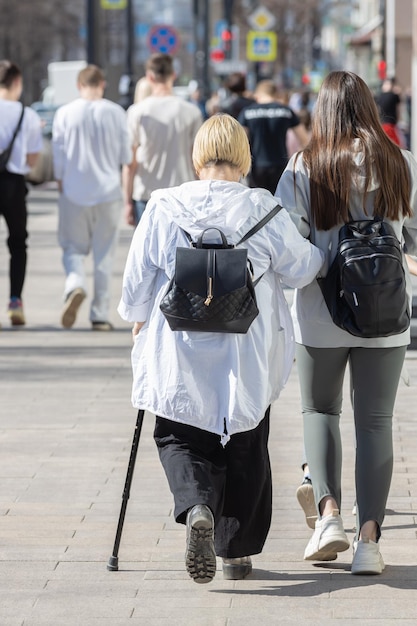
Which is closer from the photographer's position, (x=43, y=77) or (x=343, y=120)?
(x=343, y=120)

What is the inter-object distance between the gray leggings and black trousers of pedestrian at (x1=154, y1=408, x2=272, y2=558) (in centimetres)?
25

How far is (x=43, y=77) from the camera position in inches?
3041

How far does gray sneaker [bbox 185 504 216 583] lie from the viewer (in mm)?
4730

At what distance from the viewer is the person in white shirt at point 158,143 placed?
38.0 feet

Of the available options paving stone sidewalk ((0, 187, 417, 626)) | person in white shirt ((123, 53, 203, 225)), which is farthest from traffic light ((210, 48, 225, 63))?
paving stone sidewalk ((0, 187, 417, 626))

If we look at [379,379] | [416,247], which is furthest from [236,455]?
[416,247]

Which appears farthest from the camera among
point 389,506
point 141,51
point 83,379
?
point 141,51

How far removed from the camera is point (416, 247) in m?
5.39

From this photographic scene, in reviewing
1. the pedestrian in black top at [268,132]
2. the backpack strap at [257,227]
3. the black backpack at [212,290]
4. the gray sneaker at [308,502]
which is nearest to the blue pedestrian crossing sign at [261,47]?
the pedestrian in black top at [268,132]

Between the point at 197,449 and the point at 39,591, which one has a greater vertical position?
the point at 197,449

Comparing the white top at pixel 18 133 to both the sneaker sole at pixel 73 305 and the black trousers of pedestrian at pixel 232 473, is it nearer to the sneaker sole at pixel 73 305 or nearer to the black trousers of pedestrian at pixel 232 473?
the sneaker sole at pixel 73 305

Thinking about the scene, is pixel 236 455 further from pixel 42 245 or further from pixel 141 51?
pixel 141 51

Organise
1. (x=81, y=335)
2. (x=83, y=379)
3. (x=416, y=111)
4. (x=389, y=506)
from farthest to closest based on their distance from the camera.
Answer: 1. (x=416, y=111)
2. (x=81, y=335)
3. (x=83, y=379)
4. (x=389, y=506)

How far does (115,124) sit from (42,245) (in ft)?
23.4
